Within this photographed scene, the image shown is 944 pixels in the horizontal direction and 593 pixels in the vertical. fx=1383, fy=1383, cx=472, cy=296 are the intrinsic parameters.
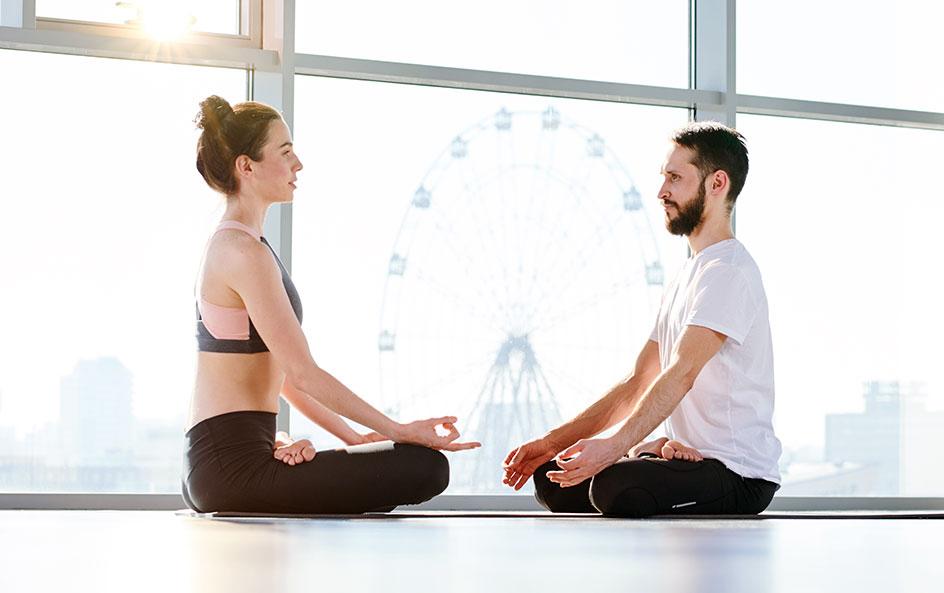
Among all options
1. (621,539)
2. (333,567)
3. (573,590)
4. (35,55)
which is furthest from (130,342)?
(573,590)

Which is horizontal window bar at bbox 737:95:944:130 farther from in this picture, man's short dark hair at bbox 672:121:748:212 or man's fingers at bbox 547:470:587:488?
man's fingers at bbox 547:470:587:488

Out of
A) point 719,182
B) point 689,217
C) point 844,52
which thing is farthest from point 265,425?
point 844,52

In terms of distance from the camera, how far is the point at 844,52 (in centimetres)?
475

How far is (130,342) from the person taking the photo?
154 inches

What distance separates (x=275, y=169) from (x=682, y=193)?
36.0 inches

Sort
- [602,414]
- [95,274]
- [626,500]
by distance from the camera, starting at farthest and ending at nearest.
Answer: [95,274] < [602,414] < [626,500]

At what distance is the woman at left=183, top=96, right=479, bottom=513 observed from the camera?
2.68 m

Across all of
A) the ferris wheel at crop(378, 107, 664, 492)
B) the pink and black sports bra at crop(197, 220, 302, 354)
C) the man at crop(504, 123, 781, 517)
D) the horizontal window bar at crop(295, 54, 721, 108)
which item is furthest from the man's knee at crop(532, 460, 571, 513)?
the horizontal window bar at crop(295, 54, 721, 108)

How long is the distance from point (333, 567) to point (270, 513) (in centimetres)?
128

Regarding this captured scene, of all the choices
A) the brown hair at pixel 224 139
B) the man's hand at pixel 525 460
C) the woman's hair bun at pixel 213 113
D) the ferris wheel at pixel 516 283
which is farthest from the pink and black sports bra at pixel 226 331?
the ferris wheel at pixel 516 283

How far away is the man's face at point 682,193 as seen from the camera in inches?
122

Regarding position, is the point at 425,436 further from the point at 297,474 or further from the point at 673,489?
the point at 673,489

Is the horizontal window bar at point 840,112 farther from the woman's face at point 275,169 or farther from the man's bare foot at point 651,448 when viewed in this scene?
the woman's face at point 275,169

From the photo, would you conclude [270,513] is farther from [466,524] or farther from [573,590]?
[573,590]
